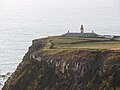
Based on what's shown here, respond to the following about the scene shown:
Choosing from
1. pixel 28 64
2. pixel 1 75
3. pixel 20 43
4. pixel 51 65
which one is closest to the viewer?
pixel 51 65

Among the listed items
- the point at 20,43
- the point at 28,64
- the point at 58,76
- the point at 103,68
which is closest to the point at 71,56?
the point at 58,76

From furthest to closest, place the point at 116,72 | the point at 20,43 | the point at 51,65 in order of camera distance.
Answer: the point at 20,43 → the point at 51,65 → the point at 116,72

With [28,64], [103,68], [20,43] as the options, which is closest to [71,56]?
[103,68]

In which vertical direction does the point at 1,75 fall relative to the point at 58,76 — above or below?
below

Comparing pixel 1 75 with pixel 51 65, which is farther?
pixel 1 75

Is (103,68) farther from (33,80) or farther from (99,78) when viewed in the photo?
(33,80)

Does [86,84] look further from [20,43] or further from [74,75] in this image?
[20,43]
